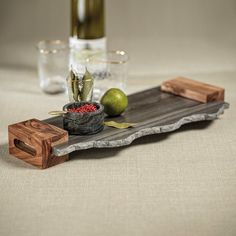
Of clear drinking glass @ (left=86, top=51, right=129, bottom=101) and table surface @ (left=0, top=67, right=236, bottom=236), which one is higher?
clear drinking glass @ (left=86, top=51, right=129, bottom=101)

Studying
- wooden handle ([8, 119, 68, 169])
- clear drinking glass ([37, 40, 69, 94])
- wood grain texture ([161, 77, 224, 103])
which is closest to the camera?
wooden handle ([8, 119, 68, 169])

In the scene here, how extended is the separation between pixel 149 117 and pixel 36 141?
39 centimetres

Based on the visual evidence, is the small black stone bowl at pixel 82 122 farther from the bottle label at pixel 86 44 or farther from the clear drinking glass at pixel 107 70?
the bottle label at pixel 86 44

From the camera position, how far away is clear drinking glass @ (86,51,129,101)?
2.30 metres

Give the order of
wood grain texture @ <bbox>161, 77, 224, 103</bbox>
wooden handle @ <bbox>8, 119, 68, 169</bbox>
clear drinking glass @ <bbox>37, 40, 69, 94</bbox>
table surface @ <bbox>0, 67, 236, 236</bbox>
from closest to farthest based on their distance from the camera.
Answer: table surface @ <bbox>0, 67, 236, 236</bbox>, wooden handle @ <bbox>8, 119, 68, 169</bbox>, wood grain texture @ <bbox>161, 77, 224, 103</bbox>, clear drinking glass @ <bbox>37, 40, 69, 94</bbox>

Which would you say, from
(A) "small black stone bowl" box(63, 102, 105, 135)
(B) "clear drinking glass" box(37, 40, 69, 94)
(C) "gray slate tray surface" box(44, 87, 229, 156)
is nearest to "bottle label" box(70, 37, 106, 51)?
(B) "clear drinking glass" box(37, 40, 69, 94)

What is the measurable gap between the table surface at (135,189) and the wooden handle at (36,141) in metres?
0.02

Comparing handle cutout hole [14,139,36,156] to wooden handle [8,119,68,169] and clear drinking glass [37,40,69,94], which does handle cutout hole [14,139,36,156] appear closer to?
wooden handle [8,119,68,169]

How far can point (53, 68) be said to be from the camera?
8.09 ft

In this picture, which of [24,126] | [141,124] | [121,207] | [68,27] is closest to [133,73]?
[68,27]

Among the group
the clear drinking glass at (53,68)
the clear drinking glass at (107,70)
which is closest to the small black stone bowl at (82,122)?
the clear drinking glass at (107,70)

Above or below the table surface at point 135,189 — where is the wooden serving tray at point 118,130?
above

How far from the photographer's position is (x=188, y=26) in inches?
113

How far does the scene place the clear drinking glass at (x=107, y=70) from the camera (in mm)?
2297
